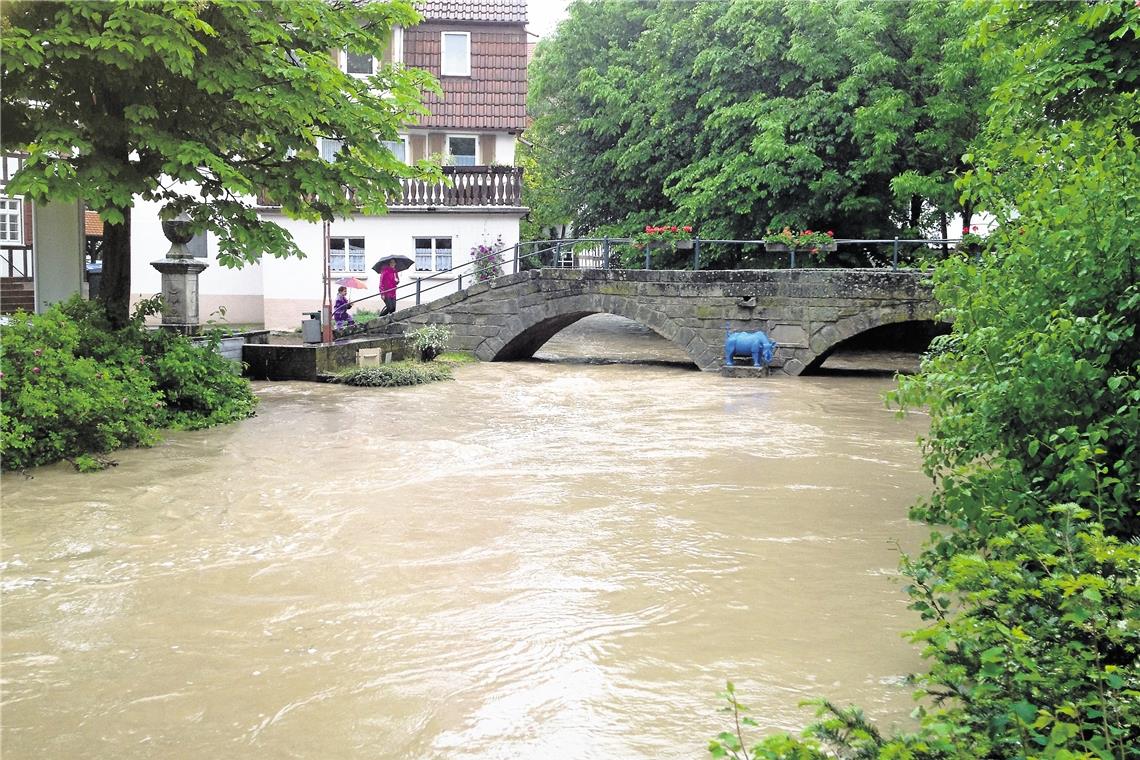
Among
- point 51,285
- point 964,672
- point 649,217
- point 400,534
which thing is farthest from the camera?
point 649,217

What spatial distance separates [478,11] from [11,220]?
13014 millimetres

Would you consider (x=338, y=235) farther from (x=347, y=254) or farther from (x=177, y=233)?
(x=177, y=233)

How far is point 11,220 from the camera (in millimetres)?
19859

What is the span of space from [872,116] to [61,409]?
16.5 metres

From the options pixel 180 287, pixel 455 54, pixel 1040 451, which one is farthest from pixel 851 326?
pixel 1040 451

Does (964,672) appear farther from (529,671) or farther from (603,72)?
(603,72)

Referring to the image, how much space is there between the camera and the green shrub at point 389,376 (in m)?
16.8

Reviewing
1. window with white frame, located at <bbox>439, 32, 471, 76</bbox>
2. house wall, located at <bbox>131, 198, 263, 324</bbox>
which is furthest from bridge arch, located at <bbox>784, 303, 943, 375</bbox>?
house wall, located at <bbox>131, 198, 263, 324</bbox>

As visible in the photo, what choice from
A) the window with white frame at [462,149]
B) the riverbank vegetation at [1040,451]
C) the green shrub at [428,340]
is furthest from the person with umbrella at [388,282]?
the riverbank vegetation at [1040,451]

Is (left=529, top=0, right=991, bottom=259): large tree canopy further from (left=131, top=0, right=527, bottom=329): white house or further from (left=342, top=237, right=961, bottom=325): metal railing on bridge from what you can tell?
(left=131, top=0, right=527, bottom=329): white house

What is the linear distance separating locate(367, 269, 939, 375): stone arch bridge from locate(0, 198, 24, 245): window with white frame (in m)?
6.55

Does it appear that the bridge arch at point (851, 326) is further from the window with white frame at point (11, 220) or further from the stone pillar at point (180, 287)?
the window with white frame at point (11, 220)

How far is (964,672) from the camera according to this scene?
3.04 meters

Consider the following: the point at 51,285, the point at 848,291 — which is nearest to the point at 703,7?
the point at 848,291
